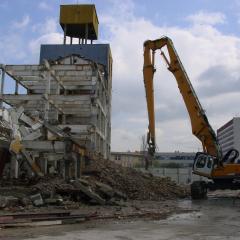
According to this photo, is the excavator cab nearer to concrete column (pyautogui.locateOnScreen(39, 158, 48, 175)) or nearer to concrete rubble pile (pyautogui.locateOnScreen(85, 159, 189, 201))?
concrete rubble pile (pyautogui.locateOnScreen(85, 159, 189, 201))

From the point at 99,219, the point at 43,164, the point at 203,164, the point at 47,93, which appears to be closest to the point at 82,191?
the point at 99,219

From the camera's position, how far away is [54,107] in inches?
1633

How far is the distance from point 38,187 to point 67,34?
41.7 m

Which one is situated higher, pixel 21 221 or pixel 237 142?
pixel 237 142

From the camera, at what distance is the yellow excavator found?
92.8 ft

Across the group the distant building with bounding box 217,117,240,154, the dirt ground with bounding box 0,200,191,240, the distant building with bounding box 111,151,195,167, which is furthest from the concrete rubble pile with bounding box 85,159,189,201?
the distant building with bounding box 111,151,195,167

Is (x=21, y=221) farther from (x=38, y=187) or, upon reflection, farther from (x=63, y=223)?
(x=38, y=187)

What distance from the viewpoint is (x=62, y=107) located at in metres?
44.3

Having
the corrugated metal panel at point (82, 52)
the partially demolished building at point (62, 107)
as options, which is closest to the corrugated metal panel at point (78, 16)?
the partially demolished building at point (62, 107)

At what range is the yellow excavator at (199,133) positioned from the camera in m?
28.3

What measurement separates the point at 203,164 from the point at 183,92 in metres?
4.30

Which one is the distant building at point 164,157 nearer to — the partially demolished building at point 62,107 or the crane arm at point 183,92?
the partially demolished building at point 62,107

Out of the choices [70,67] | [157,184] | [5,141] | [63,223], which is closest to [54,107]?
[70,67]

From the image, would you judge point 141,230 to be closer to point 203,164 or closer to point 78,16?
point 203,164
